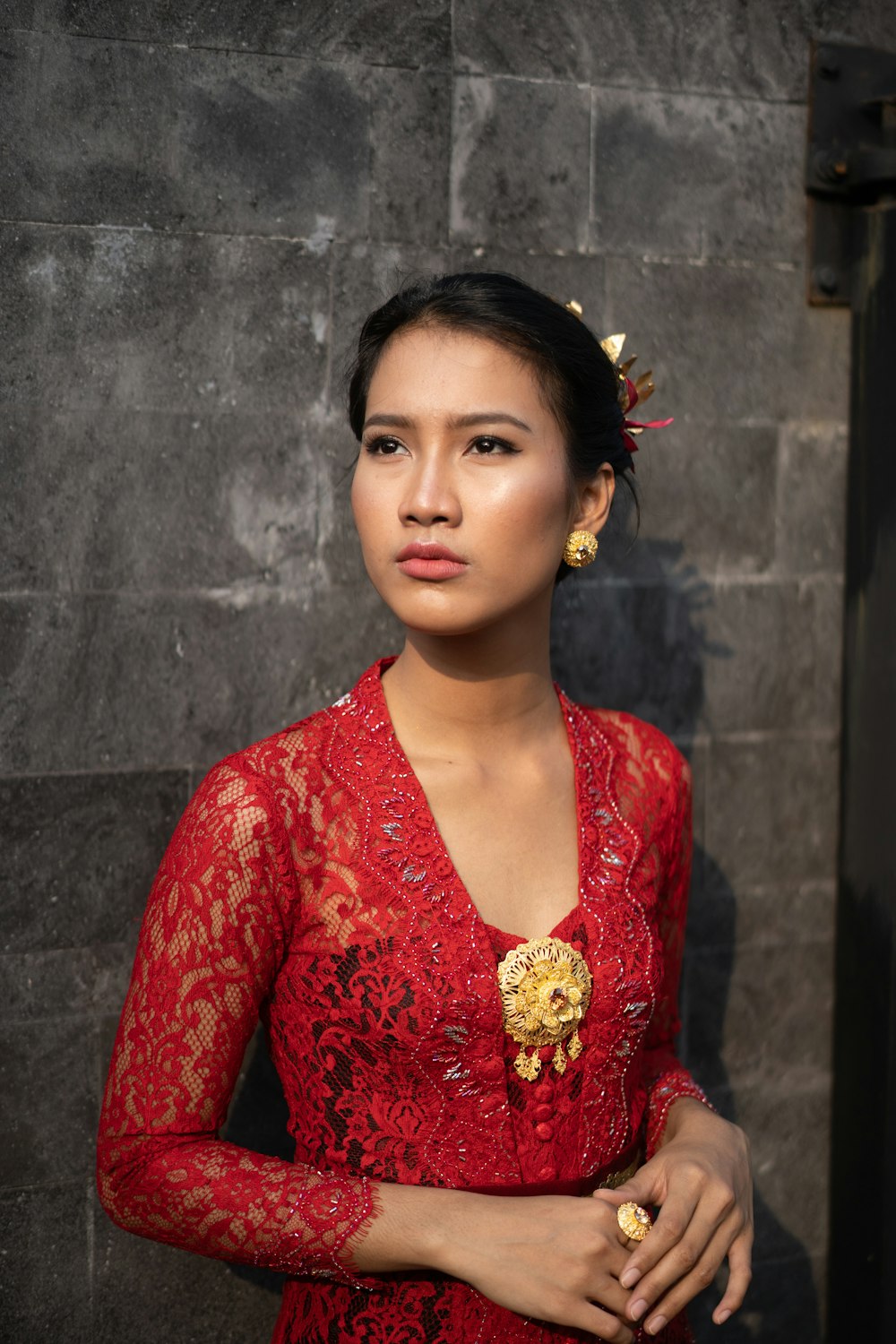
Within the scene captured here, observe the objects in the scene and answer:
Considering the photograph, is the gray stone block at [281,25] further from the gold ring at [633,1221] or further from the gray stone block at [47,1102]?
the gold ring at [633,1221]

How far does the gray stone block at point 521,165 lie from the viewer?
9.40ft

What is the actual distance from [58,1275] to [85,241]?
212 centimetres

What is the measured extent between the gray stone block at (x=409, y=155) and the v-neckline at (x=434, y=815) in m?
1.04

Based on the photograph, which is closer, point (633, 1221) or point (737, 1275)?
point (633, 1221)

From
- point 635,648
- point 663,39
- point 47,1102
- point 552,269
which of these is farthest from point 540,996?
point 663,39

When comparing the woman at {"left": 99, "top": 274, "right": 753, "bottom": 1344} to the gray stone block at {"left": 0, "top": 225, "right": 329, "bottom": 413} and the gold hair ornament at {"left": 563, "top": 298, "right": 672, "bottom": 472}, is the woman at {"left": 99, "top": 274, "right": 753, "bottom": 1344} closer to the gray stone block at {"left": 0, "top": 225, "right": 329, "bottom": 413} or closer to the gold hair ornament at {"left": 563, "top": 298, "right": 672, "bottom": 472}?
the gold hair ornament at {"left": 563, "top": 298, "right": 672, "bottom": 472}

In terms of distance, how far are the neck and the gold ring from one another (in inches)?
29.9

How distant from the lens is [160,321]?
266 centimetres

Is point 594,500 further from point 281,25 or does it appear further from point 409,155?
point 281,25

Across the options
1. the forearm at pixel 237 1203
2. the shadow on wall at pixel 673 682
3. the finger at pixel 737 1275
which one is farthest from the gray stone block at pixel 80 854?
the finger at pixel 737 1275

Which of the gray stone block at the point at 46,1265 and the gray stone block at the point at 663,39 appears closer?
the gray stone block at the point at 46,1265

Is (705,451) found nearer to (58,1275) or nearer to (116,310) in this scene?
(116,310)

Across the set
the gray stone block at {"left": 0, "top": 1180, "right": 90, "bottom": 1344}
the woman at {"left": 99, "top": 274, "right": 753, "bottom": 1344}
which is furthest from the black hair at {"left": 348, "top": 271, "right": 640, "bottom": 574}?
the gray stone block at {"left": 0, "top": 1180, "right": 90, "bottom": 1344}

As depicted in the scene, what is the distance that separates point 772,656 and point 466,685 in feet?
4.51
